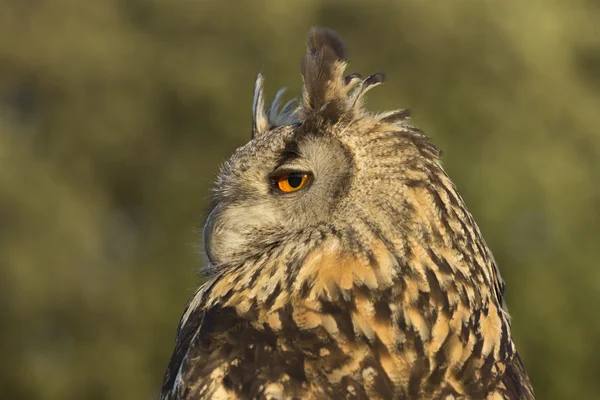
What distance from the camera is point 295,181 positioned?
9.61ft

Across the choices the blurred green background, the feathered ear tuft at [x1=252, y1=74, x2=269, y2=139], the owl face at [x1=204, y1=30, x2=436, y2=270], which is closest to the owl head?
the owl face at [x1=204, y1=30, x2=436, y2=270]

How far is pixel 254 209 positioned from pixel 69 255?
8.69 metres

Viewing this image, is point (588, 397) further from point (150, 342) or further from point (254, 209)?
point (254, 209)

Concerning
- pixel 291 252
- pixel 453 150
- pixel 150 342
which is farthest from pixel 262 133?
pixel 150 342

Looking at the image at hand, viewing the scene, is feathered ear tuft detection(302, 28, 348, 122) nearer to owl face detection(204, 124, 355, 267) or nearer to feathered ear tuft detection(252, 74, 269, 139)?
owl face detection(204, 124, 355, 267)

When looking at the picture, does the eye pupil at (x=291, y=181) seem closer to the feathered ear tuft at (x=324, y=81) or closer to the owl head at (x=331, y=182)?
the owl head at (x=331, y=182)

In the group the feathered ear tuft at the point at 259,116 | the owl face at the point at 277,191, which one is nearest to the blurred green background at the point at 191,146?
the feathered ear tuft at the point at 259,116

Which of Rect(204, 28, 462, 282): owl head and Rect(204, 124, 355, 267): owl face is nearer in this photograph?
Rect(204, 28, 462, 282): owl head

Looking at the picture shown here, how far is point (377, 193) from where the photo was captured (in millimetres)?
2713

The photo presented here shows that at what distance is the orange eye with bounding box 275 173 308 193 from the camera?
2.90 m

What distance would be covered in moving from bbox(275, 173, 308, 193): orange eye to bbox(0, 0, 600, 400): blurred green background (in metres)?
7.31

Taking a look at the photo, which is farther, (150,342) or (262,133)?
(150,342)

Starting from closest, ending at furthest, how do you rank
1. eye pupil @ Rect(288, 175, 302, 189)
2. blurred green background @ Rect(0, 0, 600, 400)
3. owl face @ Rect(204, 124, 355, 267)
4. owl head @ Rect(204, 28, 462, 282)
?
owl head @ Rect(204, 28, 462, 282)
owl face @ Rect(204, 124, 355, 267)
eye pupil @ Rect(288, 175, 302, 189)
blurred green background @ Rect(0, 0, 600, 400)

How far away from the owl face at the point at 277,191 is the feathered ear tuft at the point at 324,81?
83 mm
